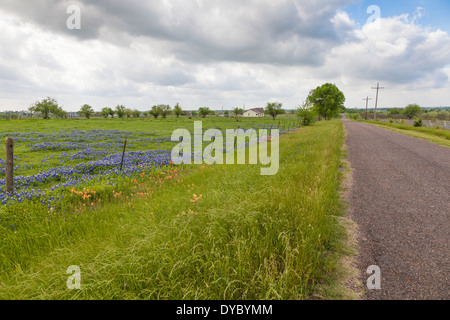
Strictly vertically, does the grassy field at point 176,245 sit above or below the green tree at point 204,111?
below

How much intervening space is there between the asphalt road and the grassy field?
546 mm

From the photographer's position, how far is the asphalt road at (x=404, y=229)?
272 centimetres

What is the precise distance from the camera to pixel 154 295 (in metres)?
2.42

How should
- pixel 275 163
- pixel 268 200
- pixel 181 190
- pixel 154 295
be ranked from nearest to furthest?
pixel 154 295 < pixel 268 200 < pixel 181 190 < pixel 275 163

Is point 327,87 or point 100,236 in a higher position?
point 327,87

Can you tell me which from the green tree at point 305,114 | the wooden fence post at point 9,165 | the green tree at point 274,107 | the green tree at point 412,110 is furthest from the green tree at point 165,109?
the green tree at point 412,110

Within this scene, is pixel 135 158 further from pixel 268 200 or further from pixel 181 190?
pixel 268 200

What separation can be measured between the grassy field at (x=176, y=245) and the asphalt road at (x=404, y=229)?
1.79ft

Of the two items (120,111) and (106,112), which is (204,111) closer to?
(120,111)

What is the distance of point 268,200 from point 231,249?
166cm

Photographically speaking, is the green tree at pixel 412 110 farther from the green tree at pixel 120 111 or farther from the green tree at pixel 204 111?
the green tree at pixel 120 111

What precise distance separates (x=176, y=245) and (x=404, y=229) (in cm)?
464

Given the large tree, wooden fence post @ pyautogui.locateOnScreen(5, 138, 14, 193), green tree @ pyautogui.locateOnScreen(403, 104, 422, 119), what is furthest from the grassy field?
green tree @ pyautogui.locateOnScreen(403, 104, 422, 119)
